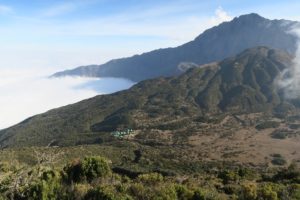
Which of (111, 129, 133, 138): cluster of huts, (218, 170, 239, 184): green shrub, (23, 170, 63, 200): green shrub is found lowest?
(111, 129, 133, 138): cluster of huts

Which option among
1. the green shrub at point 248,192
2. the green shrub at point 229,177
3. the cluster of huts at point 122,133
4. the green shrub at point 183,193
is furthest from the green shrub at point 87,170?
the cluster of huts at point 122,133

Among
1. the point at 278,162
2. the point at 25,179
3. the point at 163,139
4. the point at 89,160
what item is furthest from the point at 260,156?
the point at 25,179

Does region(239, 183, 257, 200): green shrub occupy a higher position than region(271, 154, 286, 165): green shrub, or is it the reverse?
region(239, 183, 257, 200): green shrub

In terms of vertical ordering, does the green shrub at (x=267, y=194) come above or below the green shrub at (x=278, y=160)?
above

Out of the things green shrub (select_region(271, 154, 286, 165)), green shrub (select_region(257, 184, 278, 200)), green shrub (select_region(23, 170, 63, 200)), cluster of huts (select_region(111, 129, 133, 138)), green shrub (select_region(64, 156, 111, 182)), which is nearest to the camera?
green shrub (select_region(23, 170, 63, 200))

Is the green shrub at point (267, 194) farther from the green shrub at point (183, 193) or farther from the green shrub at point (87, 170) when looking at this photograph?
the green shrub at point (87, 170)

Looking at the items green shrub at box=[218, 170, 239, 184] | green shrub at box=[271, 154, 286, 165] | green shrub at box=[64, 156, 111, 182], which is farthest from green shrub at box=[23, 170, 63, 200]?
green shrub at box=[271, 154, 286, 165]

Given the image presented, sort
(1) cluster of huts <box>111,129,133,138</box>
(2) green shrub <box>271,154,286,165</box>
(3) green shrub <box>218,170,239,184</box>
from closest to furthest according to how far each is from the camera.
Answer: (3) green shrub <box>218,170,239,184</box>, (2) green shrub <box>271,154,286,165</box>, (1) cluster of huts <box>111,129,133,138</box>

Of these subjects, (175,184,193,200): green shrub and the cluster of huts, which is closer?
(175,184,193,200): green shrub

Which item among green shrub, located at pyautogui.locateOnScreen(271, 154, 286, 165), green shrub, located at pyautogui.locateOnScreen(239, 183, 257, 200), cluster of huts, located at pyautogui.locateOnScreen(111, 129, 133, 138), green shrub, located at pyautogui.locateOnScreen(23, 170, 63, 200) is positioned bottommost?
green shrub, located at pyautogui.locateOnScreen(271, 154, 286, 165)

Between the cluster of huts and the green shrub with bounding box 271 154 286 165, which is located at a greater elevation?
the cluster of huts

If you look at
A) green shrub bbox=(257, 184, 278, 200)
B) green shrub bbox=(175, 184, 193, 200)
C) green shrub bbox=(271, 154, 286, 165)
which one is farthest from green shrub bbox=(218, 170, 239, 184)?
green shrub bbox=(271, 154, 286, 165)

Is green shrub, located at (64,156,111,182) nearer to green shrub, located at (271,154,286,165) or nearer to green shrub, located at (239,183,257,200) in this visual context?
green shrub, located at (239,183,257,200)

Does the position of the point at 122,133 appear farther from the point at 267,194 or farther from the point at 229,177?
the point at 267,194
